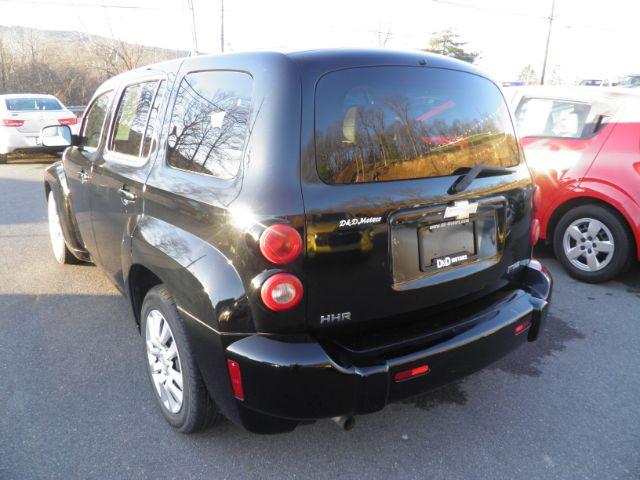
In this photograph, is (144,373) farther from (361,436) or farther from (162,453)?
(361,436)

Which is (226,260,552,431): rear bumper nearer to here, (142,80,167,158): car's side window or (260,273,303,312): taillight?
(260,273,303,312): taillight

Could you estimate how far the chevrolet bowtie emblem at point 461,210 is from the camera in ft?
7.21

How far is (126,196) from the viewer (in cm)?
278

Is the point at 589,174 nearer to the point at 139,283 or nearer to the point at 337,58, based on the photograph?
the point at 337,58

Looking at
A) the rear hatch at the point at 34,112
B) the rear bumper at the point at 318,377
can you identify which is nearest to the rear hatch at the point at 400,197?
the rear bumper at the point at 318,377

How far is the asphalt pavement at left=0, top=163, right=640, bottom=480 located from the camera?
2291 millimetres

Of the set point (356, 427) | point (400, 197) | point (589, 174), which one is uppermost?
point (400, 197)

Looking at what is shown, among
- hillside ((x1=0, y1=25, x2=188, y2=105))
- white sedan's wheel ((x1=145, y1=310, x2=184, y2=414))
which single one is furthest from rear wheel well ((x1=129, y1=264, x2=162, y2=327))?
hillside ((x1=0, y1=25, x2=188, y2=105))

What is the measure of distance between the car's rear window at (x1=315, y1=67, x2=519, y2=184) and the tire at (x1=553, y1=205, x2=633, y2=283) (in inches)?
98.3

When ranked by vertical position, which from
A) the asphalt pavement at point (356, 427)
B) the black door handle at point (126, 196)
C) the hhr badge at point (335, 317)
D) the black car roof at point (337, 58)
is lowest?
the asphalt pavement at point (356, 427)

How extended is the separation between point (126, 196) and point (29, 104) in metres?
11.7

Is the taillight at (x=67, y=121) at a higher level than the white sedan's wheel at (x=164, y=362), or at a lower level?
lower

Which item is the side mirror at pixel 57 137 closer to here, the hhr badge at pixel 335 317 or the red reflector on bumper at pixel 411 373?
the hhr badge at pixel 335 317

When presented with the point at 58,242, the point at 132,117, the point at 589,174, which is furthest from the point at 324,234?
the point at 58,242
